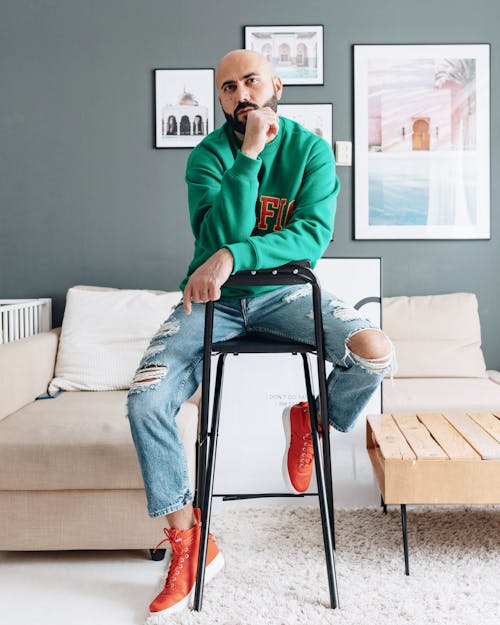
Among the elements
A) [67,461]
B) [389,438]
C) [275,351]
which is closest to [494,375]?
[389,438]

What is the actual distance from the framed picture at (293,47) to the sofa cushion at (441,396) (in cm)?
155

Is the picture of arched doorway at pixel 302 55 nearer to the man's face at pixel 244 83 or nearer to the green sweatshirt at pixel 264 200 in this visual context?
the green sweatshirt at pixel 264 200

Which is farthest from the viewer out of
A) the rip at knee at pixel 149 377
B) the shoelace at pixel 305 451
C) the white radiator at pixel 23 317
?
the white radiator at pixel 23 317

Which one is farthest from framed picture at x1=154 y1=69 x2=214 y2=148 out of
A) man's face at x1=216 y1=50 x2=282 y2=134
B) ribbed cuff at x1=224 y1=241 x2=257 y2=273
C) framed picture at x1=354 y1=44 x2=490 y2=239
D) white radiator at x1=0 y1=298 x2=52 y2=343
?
ribbed cuff at x1=224 y1=241 x2=257 y2=273

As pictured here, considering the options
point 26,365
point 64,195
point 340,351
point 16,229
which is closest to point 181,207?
point 64,195

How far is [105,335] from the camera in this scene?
9.89ft

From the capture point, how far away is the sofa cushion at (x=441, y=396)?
263cm

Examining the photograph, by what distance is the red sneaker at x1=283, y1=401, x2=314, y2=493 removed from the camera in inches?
79.2

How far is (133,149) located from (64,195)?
1.35 ft

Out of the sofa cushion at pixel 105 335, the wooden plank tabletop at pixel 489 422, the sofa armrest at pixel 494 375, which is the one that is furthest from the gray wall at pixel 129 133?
the wooden plank tabletop at pixel 489 422

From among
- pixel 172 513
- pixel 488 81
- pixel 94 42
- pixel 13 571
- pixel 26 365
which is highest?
pixel 94 42

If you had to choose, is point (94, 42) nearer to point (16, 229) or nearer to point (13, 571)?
point (16, 229)

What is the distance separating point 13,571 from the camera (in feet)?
6.79

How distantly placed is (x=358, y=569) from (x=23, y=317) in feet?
6.46
